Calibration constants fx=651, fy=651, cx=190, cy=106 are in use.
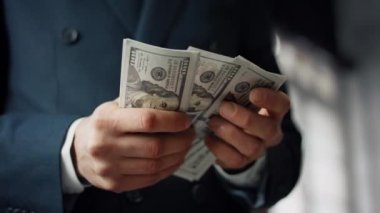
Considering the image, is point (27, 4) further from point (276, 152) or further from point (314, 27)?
point (314, 27)

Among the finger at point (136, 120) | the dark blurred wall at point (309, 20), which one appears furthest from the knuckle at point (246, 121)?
the dark blurred wall at point (309, 20)

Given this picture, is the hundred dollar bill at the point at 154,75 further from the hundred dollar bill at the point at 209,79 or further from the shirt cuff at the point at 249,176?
the shirt cuff at the point at 249,176

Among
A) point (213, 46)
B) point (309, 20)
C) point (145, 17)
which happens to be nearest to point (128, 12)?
point (145, 17)

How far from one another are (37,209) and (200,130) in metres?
0.24

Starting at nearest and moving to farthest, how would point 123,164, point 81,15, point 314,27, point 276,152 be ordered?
1. point 123,164
2. point 81,15
3. point 276,152
4. point 314,27

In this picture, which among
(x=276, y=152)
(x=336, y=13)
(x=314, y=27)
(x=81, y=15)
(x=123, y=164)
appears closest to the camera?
(x=123, y=164)

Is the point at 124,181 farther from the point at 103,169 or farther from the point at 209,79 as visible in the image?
the point at 209,79

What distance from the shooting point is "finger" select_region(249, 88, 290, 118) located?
829mm

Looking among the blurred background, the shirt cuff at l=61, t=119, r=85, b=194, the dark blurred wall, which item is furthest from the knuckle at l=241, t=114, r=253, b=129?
the blurred background

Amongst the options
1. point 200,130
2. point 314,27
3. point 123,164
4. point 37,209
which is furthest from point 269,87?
point 314,27

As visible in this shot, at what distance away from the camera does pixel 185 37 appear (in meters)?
0.91

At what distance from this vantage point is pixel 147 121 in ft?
2.42

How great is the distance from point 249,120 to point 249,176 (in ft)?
0.65

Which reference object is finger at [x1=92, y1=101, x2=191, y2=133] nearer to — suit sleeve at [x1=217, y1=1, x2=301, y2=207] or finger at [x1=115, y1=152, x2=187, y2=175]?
Answer: finger at [x1=115, y1=152, x2=187, y2=175]
